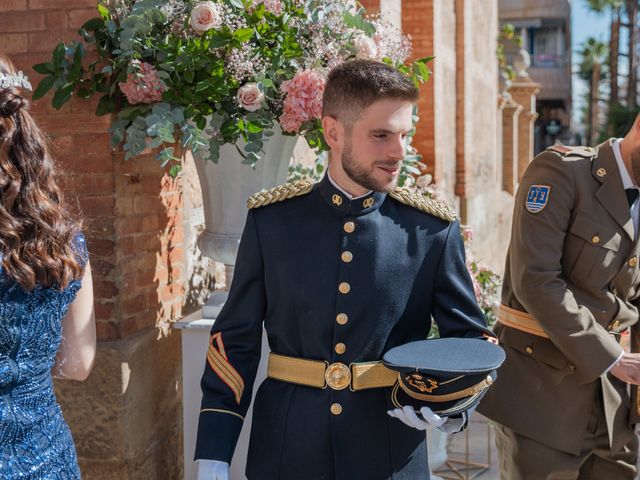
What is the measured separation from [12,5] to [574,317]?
242 centimetres

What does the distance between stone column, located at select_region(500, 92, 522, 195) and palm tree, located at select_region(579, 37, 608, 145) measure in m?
22.9

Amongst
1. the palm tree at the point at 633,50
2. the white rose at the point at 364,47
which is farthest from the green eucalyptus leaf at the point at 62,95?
the palm tree at the point at 633,50

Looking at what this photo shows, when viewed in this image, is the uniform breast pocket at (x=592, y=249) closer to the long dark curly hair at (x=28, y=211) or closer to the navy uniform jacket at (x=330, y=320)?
the navy uniform jacket at (x=330, y=320)

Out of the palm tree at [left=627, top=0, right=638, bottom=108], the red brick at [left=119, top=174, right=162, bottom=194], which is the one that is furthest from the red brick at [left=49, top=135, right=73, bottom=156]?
the palm tree at [left=627, top=0, right=638, bottom=108]

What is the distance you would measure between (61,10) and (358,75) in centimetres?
169

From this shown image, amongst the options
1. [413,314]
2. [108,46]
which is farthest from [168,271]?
[413,314]

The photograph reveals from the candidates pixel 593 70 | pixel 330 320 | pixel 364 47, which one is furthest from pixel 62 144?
pixel 593 70

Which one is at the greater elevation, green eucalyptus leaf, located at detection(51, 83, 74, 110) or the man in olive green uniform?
green eucalyptus leaf, located at detection(51, 83, 74, 110)

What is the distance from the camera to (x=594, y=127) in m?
39.8

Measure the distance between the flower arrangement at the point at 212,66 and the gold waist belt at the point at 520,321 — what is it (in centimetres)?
91

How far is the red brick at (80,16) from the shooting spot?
10.6 ft

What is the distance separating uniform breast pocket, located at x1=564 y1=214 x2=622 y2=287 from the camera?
2.87 metres

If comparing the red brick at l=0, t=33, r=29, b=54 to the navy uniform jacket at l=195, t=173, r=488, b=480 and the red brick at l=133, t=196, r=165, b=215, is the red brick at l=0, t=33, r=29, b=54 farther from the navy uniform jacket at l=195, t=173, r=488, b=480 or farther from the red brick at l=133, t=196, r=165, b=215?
the navy uniform jacket at l=195, t=173, r=488, b=480

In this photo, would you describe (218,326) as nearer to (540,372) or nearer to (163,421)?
(540,372)
